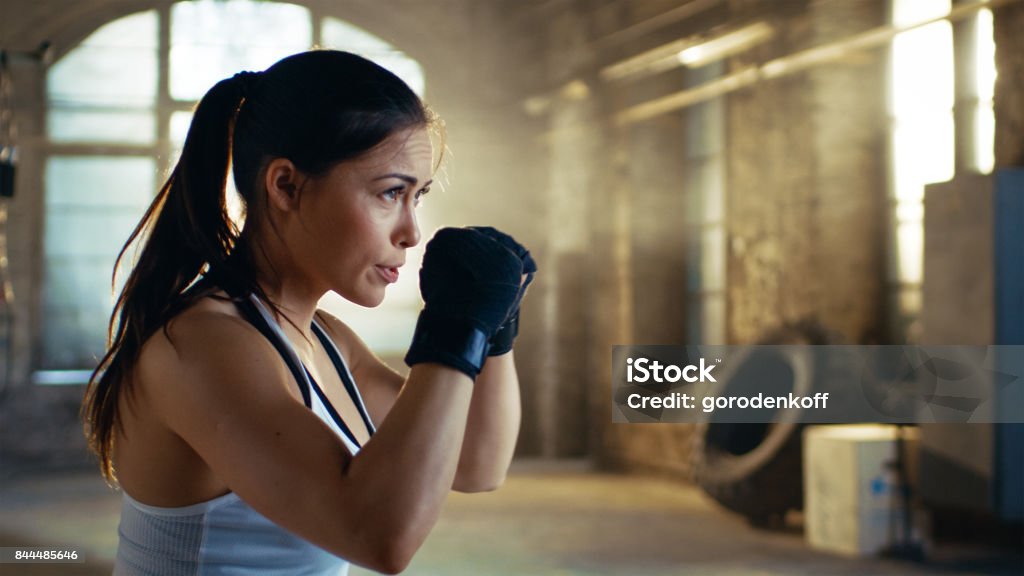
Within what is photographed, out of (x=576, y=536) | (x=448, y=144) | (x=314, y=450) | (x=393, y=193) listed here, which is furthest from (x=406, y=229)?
(x=448, y=144)

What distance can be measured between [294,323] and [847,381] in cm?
407

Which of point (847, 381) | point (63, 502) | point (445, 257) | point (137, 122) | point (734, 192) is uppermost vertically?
point (137, 122)

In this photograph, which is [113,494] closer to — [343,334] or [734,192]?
[734,192]

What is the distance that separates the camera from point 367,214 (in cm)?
102

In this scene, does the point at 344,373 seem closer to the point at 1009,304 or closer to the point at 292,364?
the point at 292,364

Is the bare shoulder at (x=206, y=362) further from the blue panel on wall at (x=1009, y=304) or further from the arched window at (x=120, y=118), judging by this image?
the arched window at (x=120, y=118)

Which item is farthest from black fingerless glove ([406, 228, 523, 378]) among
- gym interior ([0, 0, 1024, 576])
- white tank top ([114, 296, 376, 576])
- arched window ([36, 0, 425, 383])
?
arched window ([36, 0, 425, 383])

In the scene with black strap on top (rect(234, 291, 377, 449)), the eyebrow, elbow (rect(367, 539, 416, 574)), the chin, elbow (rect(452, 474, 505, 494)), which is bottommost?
elbow (rect(452, 474, 505, 494))

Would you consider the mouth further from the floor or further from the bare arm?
the floor

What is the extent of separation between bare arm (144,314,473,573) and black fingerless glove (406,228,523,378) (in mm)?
29

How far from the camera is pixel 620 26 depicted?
6820mm

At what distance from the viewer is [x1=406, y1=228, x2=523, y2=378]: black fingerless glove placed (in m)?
0.95

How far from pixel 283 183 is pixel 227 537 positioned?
1.02ft

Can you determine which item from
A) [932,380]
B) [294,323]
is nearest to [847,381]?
[932,380]
